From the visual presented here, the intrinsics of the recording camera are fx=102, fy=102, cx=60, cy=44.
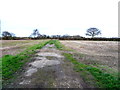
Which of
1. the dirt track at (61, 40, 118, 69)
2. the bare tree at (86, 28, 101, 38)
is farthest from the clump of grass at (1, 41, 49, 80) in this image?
the bare tree at (86, 28, 101, 38)

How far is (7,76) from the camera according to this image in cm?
484

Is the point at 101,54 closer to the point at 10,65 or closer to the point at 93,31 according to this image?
the point at 10,65

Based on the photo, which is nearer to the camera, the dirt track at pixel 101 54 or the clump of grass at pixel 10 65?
the clump of grass at pixel 10 65

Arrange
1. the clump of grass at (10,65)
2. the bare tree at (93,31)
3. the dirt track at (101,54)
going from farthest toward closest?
the bare tree at (93,31), the dirt track at (101,54), the clump of grass at (10,65)

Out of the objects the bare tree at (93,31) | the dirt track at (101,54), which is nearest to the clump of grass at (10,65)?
the dirt track at (101,54)

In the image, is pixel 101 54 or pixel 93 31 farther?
pixel 93 31

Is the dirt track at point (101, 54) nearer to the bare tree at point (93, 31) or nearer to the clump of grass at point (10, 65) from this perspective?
the clump of grass at point (10, 65)

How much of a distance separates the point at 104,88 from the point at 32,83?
9.38 ft

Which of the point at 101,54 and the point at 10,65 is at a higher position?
the point at 10,65

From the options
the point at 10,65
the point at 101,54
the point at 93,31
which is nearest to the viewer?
the point at 10,65

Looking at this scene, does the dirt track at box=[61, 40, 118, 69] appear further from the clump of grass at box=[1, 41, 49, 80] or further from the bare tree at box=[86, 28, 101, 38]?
the bare tree at box=[86, 28, 101, 38]

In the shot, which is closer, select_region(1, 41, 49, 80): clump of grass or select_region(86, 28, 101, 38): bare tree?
select_region(1, 41, 49, 80): clump of grass

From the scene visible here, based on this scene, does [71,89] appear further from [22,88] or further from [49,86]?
[22,88]

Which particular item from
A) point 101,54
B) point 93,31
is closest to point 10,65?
point 101,54
